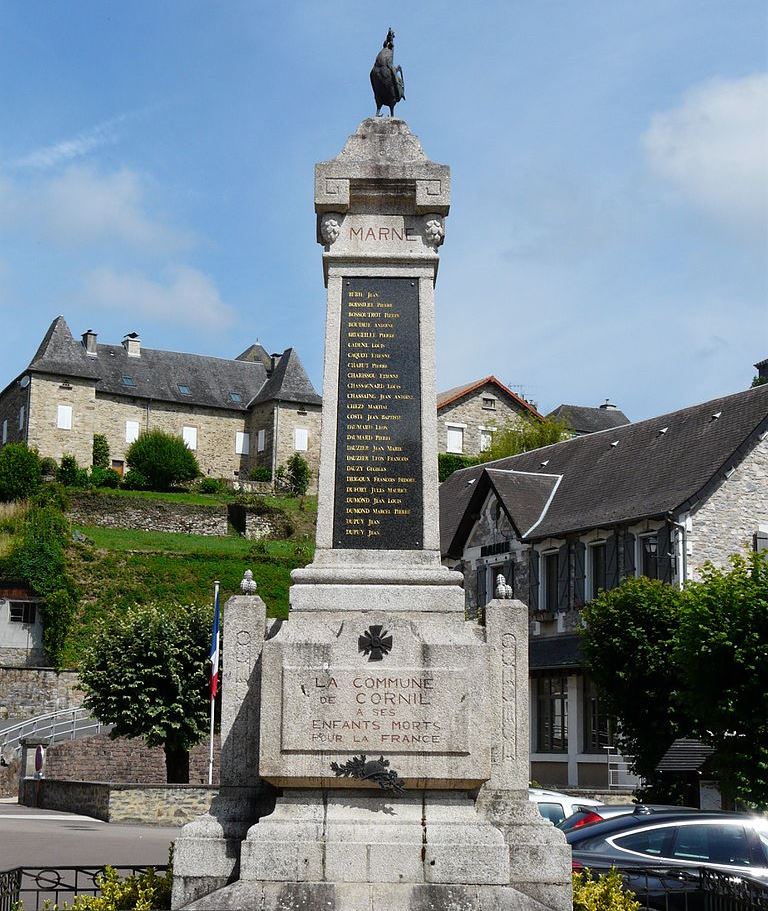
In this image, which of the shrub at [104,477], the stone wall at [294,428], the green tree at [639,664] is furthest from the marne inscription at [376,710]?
the stone wall at [294,428]

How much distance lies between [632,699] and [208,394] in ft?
176

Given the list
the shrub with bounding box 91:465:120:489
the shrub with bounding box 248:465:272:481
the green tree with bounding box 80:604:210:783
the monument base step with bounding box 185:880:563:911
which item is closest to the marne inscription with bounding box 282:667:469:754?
the monument base step with bounding box 185:880:563:911

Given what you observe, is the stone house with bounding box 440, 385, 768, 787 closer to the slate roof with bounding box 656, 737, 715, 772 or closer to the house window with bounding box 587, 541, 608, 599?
the house window with bounding box 587, 541, 608, 599

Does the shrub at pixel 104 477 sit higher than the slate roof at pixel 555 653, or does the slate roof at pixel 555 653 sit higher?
the shrub at pixel 104 477

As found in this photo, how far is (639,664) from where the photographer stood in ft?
90.9

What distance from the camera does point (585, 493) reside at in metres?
36.9

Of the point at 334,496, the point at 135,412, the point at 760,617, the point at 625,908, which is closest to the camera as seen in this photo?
the point at 625,908

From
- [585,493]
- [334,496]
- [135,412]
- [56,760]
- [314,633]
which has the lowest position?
[56,760]

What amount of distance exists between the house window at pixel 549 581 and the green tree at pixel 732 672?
41.5 ft

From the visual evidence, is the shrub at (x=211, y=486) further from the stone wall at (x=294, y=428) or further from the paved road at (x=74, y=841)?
the paved road at (x=74, y=841)

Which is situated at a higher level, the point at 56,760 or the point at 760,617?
the point at 760,617

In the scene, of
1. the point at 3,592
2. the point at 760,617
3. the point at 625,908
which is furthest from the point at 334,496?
the point at 3,592

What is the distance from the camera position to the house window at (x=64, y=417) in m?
70.4

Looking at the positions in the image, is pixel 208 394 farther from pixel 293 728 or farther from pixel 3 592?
pixel 293 728
